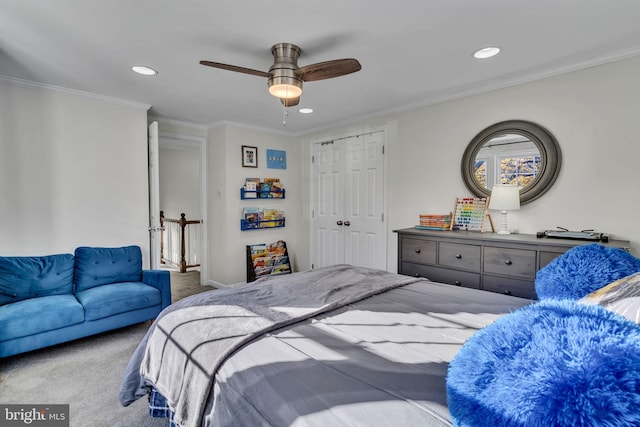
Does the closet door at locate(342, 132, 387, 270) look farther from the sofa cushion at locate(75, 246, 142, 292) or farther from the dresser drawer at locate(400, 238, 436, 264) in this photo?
the sofa cushion at locate(75, 246, 142, 292)

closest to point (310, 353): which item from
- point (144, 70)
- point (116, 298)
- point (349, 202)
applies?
point (116, 298)

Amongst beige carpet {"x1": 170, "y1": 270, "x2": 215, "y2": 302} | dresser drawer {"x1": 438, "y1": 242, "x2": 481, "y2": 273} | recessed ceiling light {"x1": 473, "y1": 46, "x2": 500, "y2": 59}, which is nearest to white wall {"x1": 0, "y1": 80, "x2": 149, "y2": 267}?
beige carpet {"x1": 170, "y1": 270, "x2": 215, "y2": 302}

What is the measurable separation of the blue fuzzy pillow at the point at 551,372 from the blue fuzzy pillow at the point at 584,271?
93cm

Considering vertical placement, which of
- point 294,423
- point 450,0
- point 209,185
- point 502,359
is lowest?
point 294,423

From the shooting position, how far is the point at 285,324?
1340 millimetres

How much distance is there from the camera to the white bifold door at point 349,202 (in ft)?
13.3

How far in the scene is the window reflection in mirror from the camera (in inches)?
112

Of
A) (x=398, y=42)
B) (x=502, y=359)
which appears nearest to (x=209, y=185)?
(x=398, y=42)

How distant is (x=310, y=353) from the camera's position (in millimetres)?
1100

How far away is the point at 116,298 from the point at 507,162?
3.88 meters

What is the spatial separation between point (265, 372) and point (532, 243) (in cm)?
225

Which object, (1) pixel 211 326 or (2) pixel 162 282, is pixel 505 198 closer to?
(1) pixel 211 326

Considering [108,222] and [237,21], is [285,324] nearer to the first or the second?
[237,21]

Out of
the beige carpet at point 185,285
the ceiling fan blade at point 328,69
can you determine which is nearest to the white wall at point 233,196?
the beige carpet at point 185,285
